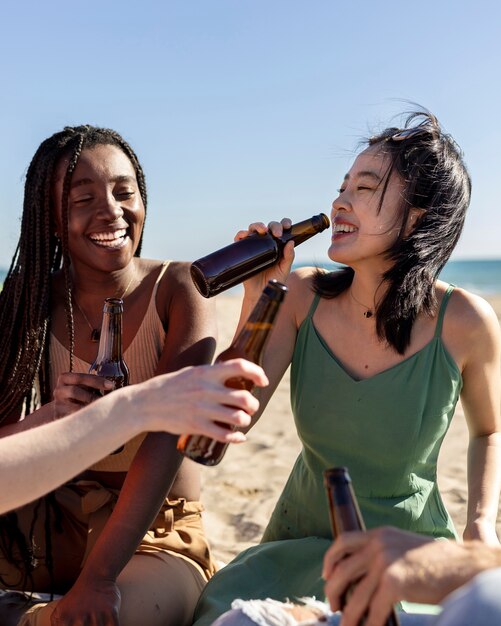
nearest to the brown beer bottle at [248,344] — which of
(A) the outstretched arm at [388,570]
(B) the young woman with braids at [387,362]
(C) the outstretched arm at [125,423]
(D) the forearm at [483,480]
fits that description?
(C) the outstretched arm at [125,423]

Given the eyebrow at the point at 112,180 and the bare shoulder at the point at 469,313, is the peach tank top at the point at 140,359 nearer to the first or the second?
the eyebrow at the point at 112,180

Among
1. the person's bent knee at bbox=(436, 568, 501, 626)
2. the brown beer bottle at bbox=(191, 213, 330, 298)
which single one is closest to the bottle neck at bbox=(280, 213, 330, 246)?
the brown beer bottle at bbox=(191, 213, 330, 298)

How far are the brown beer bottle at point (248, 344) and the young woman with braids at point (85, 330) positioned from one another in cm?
90

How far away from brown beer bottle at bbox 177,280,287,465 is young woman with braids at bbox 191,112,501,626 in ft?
2.56

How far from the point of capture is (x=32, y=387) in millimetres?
3229

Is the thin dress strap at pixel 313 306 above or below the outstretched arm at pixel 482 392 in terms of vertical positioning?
above

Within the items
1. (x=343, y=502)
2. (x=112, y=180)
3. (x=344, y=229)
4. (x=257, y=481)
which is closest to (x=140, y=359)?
(x=112, y=180)

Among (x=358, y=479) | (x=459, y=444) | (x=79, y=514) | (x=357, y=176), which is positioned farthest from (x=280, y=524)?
(x=459, y=444)

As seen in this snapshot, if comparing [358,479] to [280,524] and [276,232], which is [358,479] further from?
Result: [276,232]

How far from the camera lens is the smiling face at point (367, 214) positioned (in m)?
2.99

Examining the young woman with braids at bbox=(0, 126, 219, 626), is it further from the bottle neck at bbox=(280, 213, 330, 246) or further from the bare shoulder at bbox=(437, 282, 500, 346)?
the bare shoulder at bbox=(437, 282, 500, 346)

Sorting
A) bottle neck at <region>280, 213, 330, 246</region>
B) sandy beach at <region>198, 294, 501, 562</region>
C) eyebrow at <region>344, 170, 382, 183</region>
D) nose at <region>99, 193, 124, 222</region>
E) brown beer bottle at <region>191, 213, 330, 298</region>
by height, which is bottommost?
sandy beach at <region>198, 294, 501, 562</region>

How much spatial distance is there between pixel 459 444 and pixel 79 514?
4.16m

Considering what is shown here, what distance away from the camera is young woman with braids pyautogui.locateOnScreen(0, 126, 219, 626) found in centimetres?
306
